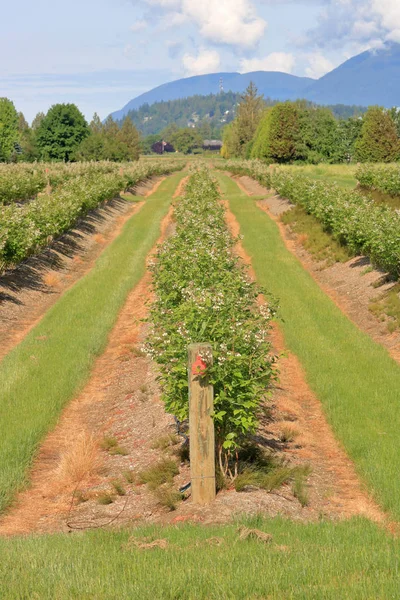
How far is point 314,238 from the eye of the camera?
31.9m

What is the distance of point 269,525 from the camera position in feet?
23.4

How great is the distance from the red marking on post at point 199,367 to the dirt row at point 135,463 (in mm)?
1380

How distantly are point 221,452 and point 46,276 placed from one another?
1701 centimetres

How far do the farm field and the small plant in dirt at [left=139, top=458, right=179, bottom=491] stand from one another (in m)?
0.07

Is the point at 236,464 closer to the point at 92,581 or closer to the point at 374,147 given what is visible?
the point at 92,581

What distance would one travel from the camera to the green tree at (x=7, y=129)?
382ft

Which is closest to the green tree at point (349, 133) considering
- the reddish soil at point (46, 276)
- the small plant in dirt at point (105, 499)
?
the reddish soil at point (46, 276)

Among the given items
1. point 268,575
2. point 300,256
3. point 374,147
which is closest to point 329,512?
point 268,575

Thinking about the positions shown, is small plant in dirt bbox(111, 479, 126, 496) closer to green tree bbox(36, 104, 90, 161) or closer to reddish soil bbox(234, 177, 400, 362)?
reddish soil bbox(234, 177, 400, 362)

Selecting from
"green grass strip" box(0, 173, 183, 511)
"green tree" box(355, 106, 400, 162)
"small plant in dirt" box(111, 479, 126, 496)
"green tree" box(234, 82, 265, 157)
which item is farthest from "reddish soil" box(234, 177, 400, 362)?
"green tree" box(234, 82, 265, 157)

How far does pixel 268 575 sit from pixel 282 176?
4795cm

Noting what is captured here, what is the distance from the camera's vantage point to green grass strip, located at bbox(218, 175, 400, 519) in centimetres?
948

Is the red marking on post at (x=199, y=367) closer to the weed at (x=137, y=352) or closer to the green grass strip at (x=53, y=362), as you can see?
the green grass strip at (x=53, y=362)

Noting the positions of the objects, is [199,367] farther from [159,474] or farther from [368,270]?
[368,270]
